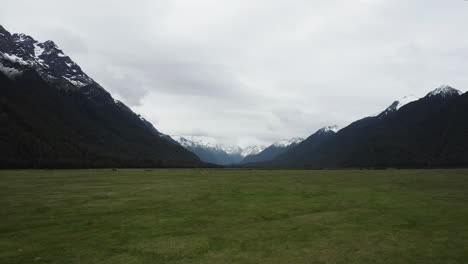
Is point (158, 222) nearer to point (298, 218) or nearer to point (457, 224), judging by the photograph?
point (298, 218)

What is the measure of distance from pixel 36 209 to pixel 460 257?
39591 mm

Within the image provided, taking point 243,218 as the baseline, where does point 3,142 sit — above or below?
above

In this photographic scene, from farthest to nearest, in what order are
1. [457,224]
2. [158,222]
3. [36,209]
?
[36,209], [158,222], [457,224]

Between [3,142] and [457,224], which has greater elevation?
[3,142]

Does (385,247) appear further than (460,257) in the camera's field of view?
Yes

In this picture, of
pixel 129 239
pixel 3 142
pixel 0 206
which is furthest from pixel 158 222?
pixel 3 142

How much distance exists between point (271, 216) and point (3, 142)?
8017 inches

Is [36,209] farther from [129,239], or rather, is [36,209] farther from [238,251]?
[238,251]

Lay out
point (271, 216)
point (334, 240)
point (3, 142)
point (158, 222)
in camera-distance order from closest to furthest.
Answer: point (334, 240) → point (158, 222) → point (271, 216) → point (3, 142)

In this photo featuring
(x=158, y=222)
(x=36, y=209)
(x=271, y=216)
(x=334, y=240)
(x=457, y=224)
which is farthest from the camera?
(x=36, y=209)

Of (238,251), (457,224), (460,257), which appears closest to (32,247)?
(238,251)

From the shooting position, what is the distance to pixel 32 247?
22172 millimetres


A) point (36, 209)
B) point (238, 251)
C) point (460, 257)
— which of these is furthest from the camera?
point (36, 209)

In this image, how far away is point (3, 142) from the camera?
614 feet
